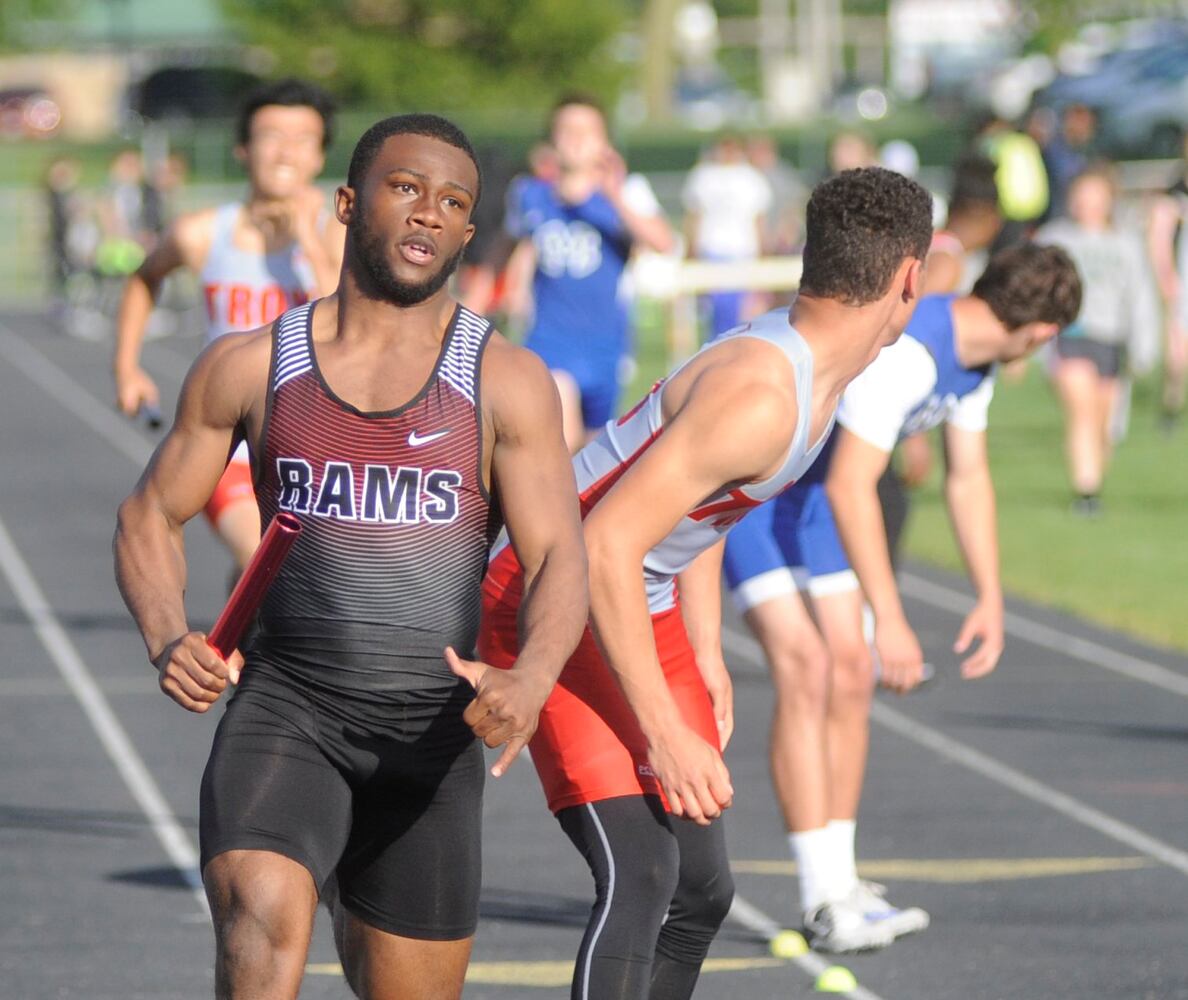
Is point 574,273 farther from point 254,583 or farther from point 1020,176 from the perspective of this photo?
point 1020,176

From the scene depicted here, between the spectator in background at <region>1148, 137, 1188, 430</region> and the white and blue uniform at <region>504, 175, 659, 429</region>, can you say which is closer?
the white and blue uniform at <region>504, 175, 659, 429</region>

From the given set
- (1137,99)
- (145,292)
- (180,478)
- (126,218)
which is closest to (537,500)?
(180,478)

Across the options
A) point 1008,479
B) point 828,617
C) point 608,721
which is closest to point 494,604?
point 608,721

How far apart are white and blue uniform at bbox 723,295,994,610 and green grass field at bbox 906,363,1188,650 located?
4.99 m

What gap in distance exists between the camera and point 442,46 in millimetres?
53312

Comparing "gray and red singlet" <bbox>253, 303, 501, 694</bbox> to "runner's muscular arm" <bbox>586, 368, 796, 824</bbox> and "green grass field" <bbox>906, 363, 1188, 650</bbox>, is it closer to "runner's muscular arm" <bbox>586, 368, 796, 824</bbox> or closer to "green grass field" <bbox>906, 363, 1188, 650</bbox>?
"runner's muscular arm" <bbox>586, 368, 796, 824</bbox>

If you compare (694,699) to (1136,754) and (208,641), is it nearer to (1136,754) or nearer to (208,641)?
(208,641)

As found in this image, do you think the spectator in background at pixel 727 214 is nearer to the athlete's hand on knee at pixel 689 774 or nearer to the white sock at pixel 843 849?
the white sock at pixel 843 849

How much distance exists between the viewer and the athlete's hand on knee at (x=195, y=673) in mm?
3895

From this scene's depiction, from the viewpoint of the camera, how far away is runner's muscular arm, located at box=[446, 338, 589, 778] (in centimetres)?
413

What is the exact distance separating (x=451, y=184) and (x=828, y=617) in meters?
2.67

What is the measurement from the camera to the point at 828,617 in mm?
6543

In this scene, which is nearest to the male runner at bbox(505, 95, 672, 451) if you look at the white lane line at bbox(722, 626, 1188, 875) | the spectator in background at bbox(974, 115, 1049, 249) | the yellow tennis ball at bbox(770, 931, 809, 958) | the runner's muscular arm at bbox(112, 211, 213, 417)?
the white lane line at bbox(722, 626, 1188, 875)

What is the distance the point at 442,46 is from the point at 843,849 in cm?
4843
